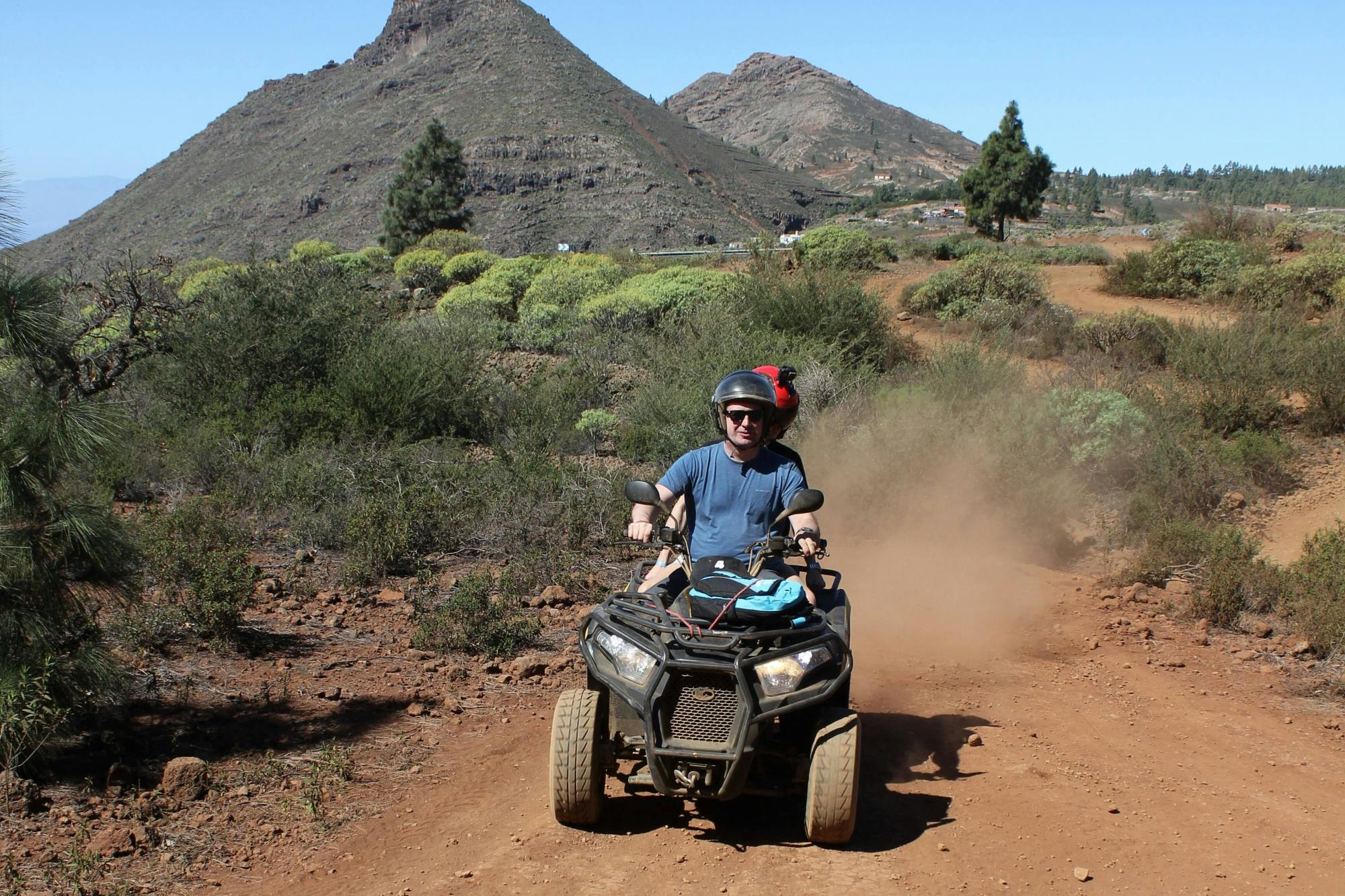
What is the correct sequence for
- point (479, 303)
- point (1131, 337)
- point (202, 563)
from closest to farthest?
1. point (202, 563)
2. point (1131, 337)
3. point (479, 303)

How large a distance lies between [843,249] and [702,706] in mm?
24557

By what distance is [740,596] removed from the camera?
4.52m

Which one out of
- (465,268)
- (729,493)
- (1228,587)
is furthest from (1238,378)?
(465,268)

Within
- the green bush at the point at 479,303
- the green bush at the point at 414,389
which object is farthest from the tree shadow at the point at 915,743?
the green bush at the point at 479,303

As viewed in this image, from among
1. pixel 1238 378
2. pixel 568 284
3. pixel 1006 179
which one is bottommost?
pixel 1238 378

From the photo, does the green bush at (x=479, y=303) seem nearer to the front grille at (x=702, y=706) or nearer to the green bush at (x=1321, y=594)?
the green bush at (x=1321, y=594)

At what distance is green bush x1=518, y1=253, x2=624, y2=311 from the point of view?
23.2 meters

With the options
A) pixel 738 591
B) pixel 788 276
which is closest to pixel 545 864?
pixel 738 591

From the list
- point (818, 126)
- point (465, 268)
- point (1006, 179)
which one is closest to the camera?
point (465, 268)

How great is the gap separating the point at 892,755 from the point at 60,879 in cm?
391

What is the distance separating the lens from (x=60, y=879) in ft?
14.4

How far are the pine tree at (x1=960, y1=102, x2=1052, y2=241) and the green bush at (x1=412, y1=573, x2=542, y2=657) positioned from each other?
41.6 meters

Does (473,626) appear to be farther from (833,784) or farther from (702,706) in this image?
(833,784)

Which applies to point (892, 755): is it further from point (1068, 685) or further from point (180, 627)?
point (180, 627)
